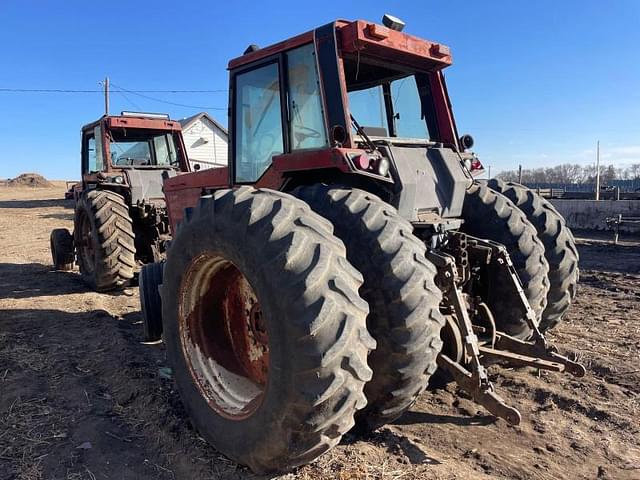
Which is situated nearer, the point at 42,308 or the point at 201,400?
the point at 201,400

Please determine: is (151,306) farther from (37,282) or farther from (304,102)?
Answer: (37,282)

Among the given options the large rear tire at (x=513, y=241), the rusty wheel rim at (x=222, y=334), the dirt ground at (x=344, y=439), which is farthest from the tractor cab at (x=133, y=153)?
the large rear tire at (x=513, y=241)

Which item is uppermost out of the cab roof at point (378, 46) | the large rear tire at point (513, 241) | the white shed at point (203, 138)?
the white shed at point (203, 138)

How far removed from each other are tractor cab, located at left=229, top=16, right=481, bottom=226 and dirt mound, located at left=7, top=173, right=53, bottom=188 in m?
49.8

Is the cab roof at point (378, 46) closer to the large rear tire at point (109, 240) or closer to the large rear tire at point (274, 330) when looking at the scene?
the large rear tire at point (274, 330)

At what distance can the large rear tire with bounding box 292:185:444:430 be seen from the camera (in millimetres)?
2848

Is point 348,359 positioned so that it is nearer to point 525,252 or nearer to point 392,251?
point 392,251

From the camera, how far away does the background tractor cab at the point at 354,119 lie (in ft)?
12.1

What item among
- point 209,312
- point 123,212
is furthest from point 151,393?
point 123,212

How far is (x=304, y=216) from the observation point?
2.72 meters

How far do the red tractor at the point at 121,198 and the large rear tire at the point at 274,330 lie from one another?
456 centimetres

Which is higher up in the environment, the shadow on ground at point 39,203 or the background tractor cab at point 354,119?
the background tractor cab at point 354,119

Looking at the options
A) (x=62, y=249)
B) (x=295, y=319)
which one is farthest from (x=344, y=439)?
(x=62, y=249)

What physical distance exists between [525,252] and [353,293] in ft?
7.32
